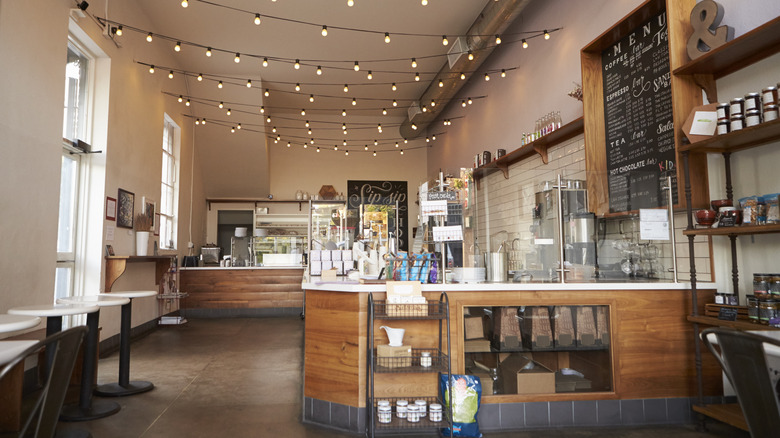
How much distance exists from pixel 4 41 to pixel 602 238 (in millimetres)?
4936

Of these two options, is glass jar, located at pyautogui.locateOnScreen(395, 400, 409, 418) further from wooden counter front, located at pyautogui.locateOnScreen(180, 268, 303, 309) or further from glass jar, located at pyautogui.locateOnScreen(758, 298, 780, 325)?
wooden counter front, located at pyautogui.locateOnScreen(180, 268, 303, 309)

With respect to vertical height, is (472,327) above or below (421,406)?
above

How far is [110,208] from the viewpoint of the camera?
19.0 ft

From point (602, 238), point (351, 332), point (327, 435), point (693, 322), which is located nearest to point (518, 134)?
point (602, 238)

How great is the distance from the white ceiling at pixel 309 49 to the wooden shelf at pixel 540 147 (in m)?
2.21

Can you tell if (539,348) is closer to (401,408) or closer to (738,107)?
(401,408)

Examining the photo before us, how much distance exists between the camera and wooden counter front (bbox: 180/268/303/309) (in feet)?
29.5

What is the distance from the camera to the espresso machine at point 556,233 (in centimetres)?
351

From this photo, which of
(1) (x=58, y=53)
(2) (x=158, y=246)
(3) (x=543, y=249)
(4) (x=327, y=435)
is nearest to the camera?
(4) (x=327, y=435)

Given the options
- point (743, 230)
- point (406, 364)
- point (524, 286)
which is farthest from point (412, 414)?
point (743, 230)

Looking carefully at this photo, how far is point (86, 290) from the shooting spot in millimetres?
5449

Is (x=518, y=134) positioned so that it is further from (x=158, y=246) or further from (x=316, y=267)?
(x=158, y=246)

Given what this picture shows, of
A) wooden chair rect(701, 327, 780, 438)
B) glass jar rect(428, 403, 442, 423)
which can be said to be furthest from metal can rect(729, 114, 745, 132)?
glass jar rect(428, 403, 442, 423)

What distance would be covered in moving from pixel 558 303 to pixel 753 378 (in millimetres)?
1899
